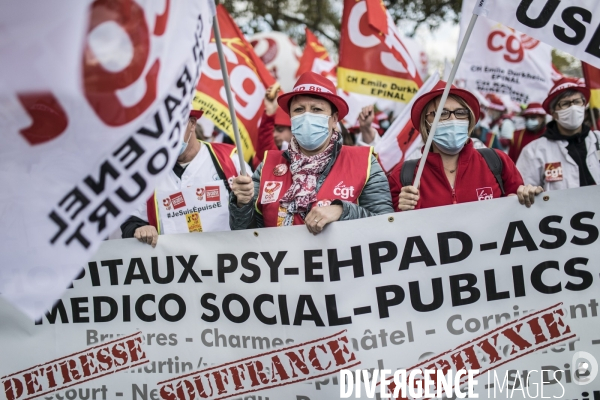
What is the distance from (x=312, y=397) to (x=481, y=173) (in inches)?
55.1

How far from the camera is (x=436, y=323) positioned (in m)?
3.09

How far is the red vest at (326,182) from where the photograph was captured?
132 inches

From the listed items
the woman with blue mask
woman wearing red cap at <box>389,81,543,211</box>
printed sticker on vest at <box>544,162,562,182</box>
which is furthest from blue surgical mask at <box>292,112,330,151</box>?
the woman with blue mask

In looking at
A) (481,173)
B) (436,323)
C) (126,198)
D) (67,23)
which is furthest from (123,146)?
(481,173)

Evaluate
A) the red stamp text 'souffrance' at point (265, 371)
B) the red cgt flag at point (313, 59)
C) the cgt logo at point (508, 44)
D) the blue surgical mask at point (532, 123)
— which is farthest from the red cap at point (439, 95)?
the red cgt flag at point (313, 59)

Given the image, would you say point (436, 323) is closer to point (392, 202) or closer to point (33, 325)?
point (392, 202)

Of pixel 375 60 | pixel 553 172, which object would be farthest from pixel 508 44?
pixel 553 172

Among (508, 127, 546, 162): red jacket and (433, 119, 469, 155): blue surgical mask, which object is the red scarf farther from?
(508, 127, 546, 162): red jacket

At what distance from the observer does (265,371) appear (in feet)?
10.5

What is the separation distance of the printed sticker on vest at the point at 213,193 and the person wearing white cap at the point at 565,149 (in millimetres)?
2576

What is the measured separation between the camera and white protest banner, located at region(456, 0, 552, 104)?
673cm

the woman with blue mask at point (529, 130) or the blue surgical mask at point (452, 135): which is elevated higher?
the woman with blue mask at point (529, 130)

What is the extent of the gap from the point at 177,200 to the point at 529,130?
14.3 ft

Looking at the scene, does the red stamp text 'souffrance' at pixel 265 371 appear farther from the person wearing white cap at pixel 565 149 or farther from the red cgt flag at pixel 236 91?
the red cgt flag at pixel 236 91
